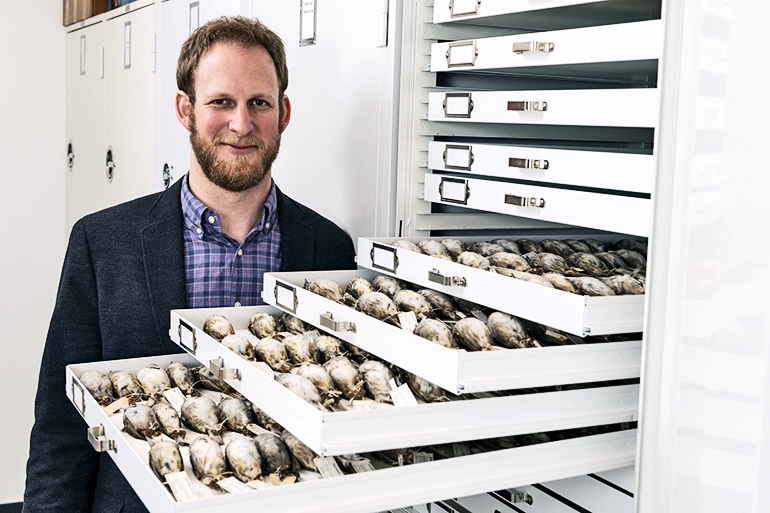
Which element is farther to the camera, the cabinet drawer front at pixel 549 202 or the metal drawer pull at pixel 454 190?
the metal drawer pull at pixel 454 190

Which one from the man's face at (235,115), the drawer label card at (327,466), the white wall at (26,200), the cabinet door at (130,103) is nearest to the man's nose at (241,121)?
the man's face at (235,115)

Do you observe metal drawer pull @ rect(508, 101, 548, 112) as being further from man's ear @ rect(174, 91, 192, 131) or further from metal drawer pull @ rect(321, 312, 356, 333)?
man's ear @ rect(174, 91, 192, 131)

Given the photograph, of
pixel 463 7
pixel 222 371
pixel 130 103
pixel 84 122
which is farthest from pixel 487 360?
pixel 84 122

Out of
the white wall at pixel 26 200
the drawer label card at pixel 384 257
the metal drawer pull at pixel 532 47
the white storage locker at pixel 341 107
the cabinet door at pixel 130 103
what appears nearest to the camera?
the metal drawer pull at pixel 532 47

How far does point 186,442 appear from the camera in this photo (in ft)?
4.11

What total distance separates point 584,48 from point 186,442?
0.78m

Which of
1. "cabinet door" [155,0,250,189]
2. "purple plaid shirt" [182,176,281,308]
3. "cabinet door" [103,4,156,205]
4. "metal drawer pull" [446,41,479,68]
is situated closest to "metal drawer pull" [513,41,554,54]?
"metal drawer pull" [446,41,479,68]

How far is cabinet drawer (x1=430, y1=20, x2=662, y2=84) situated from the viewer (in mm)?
1203

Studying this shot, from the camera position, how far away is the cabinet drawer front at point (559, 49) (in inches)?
47.2

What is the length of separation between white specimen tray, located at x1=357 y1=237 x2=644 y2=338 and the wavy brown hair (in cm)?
61

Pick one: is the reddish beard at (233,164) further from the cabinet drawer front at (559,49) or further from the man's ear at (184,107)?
the cabinet drawer front at (559,49)

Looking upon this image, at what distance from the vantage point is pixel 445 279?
1.34 metres

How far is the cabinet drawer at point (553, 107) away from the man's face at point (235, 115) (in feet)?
1.24

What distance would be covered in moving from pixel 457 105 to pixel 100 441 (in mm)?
809
